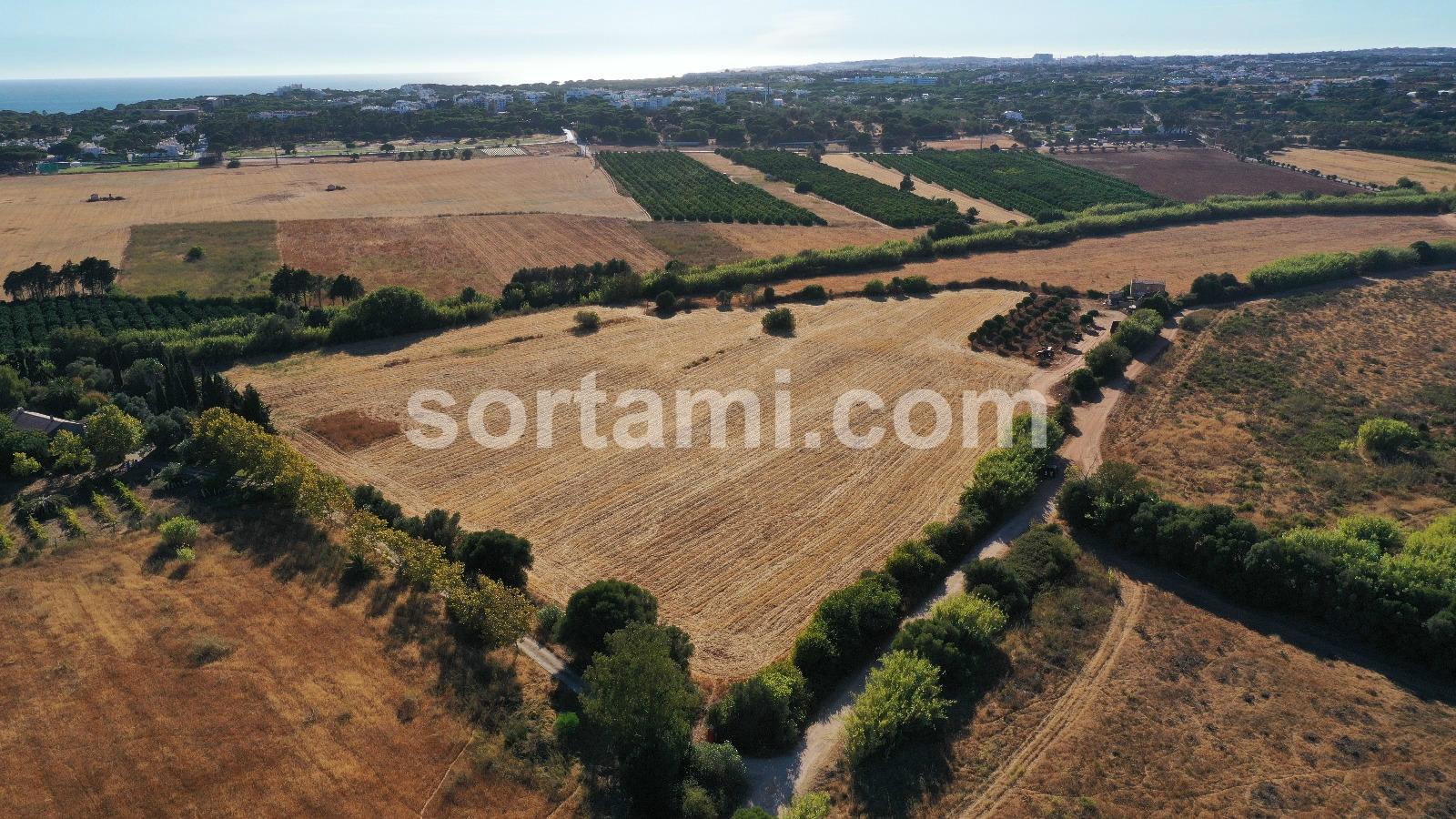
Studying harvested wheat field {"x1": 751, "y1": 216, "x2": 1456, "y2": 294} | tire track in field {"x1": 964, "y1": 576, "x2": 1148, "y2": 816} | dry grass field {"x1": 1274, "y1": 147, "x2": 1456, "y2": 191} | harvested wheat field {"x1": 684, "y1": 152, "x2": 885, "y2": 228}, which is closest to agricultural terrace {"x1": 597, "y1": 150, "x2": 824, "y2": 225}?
harvested wheat field {"x1": 684, "y1": 152, "x2": 885, "y2": 228}

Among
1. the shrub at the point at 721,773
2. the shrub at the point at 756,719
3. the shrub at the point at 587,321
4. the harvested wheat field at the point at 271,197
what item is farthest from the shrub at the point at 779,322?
the harvested wheat field at the point at 271,197

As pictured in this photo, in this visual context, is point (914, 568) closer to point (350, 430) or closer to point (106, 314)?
point (350, 430)

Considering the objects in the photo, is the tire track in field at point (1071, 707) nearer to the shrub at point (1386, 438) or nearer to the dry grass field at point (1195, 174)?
the shrub at point (1386, 438)

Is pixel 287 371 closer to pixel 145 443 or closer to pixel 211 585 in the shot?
pixel 145 443

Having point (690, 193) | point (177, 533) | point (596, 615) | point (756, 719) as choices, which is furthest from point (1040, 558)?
point (690, 193)

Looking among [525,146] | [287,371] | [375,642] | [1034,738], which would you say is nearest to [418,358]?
[287,371]

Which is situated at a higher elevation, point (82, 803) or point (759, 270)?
point (759, 270)
